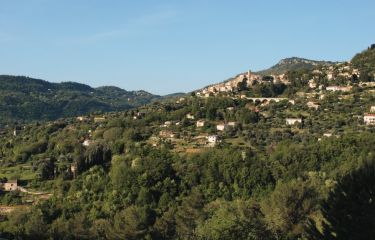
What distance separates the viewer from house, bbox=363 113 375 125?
5591cm

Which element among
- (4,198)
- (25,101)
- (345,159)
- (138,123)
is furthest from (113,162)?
(25,101)

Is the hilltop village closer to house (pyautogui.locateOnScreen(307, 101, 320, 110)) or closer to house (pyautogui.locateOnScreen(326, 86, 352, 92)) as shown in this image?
house (pyautogui.locateOnScreen(326, 86, 352, 92))

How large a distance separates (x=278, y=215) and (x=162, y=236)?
8.11 metres

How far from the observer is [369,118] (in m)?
56.6

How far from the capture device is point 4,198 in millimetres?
48875

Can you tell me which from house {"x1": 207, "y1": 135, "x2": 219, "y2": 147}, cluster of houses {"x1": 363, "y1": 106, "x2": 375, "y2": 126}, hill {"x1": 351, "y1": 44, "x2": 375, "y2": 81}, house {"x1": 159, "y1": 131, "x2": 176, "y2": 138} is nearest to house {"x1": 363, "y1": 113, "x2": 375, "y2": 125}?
cluster of houses {"x1": 363, "y1": 106, "x2": 375, "y2": 126}

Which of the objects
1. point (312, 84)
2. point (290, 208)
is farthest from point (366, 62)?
point (290, 208)

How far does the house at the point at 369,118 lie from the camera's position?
183 feet

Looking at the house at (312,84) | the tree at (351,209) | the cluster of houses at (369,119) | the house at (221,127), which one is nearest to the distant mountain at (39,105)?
the house at (312,84)

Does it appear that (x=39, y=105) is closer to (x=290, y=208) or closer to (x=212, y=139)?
(x=212, y=139)

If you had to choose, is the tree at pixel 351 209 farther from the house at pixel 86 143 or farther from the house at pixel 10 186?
the house at pixel 86 143

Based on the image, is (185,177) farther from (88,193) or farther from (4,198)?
(4,198)

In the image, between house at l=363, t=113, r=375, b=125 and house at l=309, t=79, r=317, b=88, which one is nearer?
house at l=363, t=113, r=375, b=125

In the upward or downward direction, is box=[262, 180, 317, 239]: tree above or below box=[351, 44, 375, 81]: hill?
below
